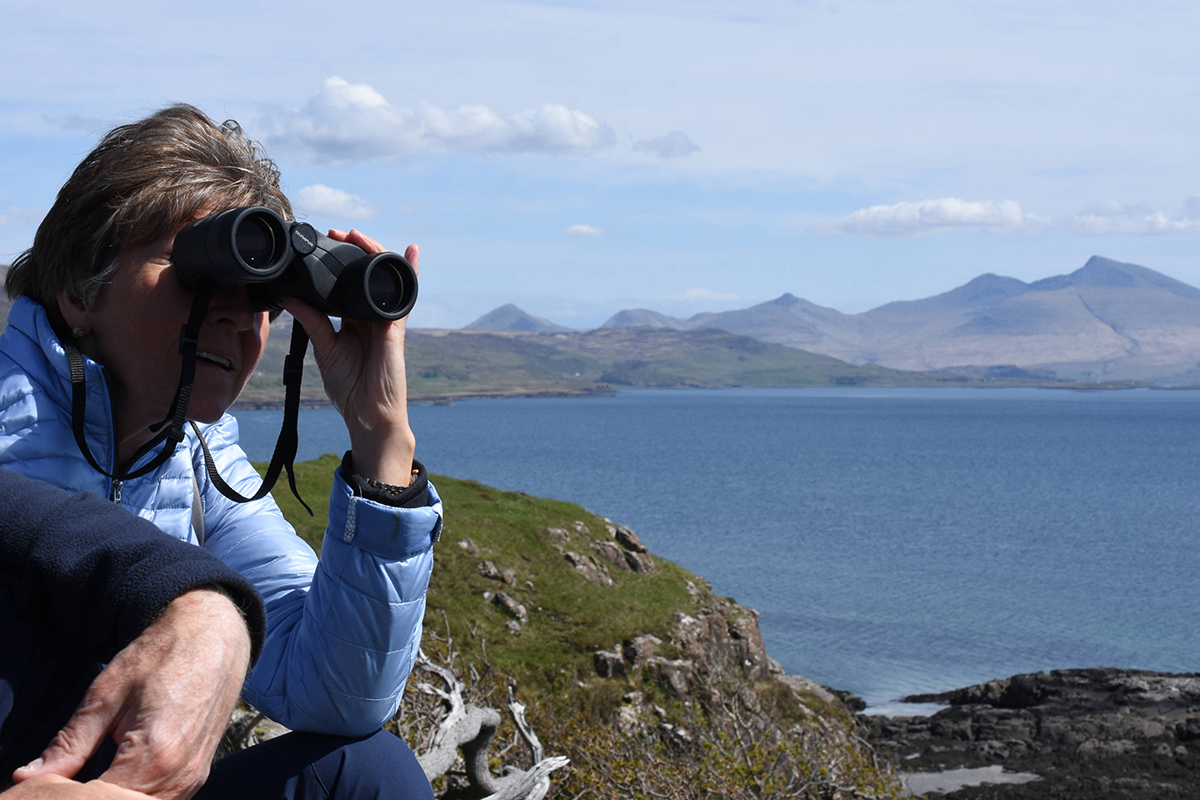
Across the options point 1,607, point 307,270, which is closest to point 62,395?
point 307,270

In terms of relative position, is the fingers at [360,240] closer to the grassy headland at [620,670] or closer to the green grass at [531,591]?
the grassy headland at [620,670]

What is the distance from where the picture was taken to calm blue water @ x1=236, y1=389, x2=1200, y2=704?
2688 centimetres

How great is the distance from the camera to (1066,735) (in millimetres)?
17688

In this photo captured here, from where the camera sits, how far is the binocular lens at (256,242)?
6.73 feet

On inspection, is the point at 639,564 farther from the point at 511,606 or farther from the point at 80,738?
the point at 80,738

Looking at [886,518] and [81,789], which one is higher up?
[81,789]

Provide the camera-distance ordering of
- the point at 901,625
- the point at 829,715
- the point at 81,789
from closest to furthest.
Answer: the point at 81,789
the point at 829,715
the point at 901,625

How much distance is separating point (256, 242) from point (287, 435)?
530mm

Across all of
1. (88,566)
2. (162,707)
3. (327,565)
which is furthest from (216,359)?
(162,707)

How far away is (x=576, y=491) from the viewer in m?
59.7

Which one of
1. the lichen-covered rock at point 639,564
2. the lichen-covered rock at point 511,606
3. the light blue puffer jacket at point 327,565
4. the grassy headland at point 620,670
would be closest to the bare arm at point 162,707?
the light blue puffer jacket at point 327,565

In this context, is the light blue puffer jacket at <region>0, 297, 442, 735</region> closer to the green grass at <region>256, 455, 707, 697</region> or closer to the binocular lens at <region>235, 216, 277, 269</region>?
the binocular lens at <region>235, 216, 277, 269</region>

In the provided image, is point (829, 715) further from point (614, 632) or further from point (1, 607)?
point (1, 607)

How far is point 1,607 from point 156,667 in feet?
0.74
